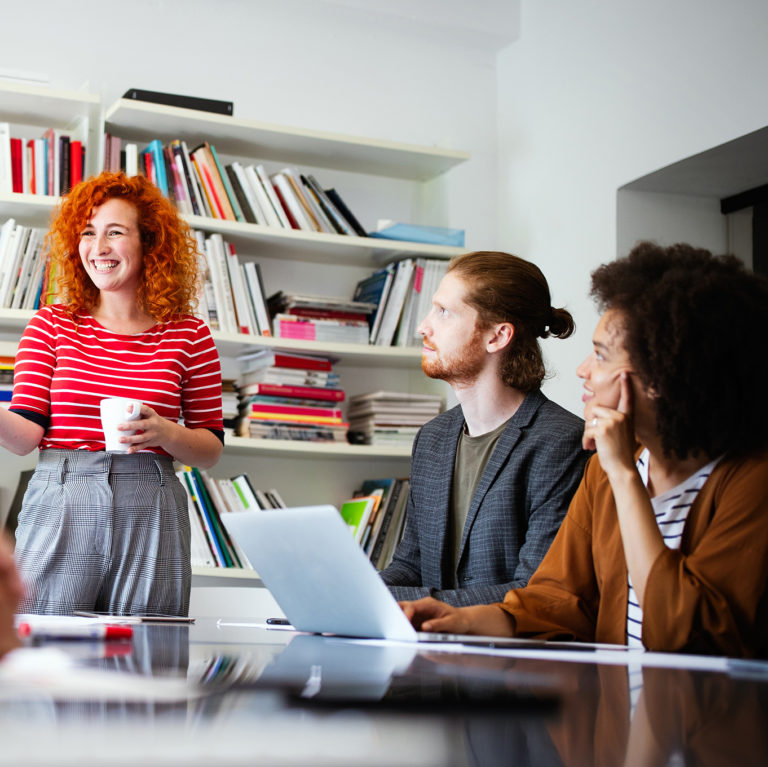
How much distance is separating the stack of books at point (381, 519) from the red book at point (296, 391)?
33cm

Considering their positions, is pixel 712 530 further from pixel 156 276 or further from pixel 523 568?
pixel 156 276

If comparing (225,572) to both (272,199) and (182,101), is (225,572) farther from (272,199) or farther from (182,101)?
(182,101)

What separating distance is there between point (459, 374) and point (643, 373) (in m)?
0.81

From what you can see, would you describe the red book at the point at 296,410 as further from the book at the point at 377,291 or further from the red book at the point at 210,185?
the red book at the point at 210,185

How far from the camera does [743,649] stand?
3.65 feet

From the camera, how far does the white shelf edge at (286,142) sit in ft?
10.1

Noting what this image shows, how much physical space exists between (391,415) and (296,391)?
0.34 m

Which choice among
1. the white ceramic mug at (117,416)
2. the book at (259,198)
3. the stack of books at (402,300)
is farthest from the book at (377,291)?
the white ceramic mug at (117,416)

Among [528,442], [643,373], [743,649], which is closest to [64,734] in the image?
[743,649]

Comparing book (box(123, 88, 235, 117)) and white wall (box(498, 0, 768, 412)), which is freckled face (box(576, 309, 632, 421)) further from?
book (box(123, 88, 235, 117))

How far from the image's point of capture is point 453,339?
2133mm

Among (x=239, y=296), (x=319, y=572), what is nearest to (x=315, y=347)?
(x=239, y=296)

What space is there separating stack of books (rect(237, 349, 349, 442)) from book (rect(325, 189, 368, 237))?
454 mm

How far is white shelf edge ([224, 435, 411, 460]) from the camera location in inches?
120
